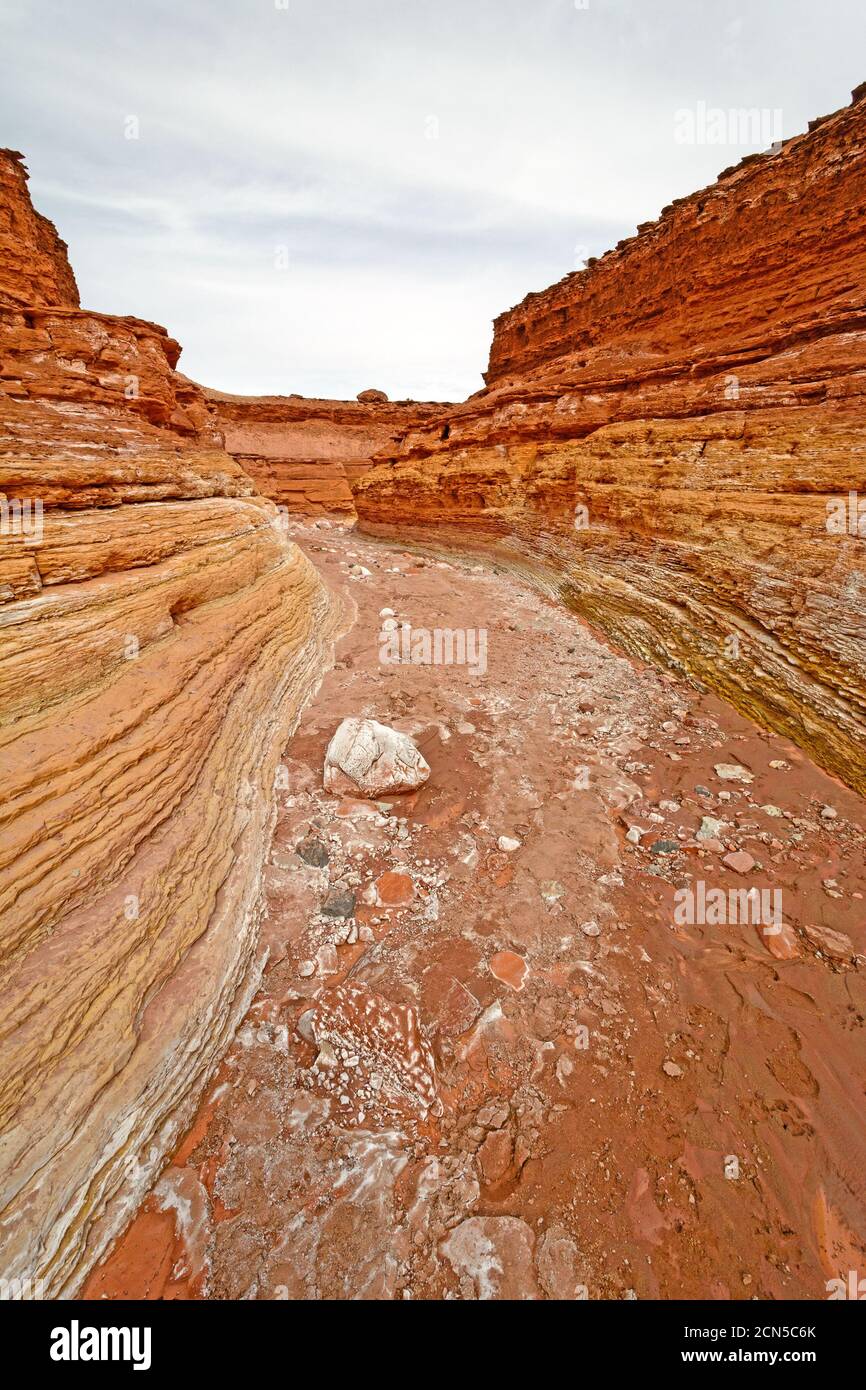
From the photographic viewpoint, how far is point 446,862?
472 cm

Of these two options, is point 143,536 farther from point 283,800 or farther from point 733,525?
point 733,525

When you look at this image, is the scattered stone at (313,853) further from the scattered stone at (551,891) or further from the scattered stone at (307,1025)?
the scattered stone at (551,891)

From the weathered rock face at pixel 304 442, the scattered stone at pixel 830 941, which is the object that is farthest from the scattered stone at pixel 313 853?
the weathered rock face at pixel 304 442

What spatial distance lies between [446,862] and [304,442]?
101 feet

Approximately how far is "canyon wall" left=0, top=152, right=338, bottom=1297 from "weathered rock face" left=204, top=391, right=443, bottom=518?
2012cm

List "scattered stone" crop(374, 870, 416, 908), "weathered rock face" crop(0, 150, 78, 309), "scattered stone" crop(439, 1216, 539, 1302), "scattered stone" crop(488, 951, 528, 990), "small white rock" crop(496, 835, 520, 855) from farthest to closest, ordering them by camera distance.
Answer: "weathered rock face" crop(0, 150, 78, 309) → "small white rock" crop(496, 835, 520, 855) → "scattered stone" crop(374, 870, 416, 908) → "scattered stone" crop(488, 951, 528, 990) → "scattered stone" crop(439, 1216, 539, 1302)

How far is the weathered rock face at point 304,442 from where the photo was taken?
91.0 feet

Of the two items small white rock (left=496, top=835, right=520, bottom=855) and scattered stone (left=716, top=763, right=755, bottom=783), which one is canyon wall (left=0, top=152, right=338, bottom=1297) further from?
scattered stone (left=716, top=763, right=755, bottom=783)

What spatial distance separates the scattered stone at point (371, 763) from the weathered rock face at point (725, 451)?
5.15 meters

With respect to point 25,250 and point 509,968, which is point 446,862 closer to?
point 509,968

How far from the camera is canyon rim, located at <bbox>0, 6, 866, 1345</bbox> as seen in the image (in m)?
2.51

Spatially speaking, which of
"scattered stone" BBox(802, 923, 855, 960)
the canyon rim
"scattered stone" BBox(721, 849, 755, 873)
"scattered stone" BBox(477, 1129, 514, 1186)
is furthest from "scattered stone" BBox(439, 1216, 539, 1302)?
"scattered stone" BBox(721, 849, 755, 873)

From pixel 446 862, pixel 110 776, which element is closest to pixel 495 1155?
pixel 446 862
